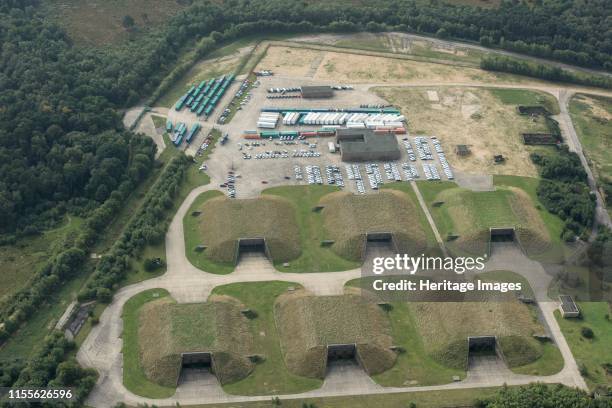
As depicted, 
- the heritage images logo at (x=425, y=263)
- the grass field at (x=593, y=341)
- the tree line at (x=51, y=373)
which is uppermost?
the tree line at (x=51, y=373)

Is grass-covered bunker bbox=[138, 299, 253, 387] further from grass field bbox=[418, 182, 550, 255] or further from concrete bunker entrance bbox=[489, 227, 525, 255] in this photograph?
concrete bunker entrance bbox=[489, 227, 525, 255]

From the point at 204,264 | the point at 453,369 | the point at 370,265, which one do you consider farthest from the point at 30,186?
the point at 453,369

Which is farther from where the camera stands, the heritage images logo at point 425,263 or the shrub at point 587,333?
the heritage images logo at point 425,263

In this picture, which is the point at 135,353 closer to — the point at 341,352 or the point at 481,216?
the point at 341,352

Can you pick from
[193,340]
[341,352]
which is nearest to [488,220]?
[341,352]

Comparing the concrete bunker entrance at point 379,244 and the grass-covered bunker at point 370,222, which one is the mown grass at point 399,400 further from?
the concrete bunker entrance at point 379,244

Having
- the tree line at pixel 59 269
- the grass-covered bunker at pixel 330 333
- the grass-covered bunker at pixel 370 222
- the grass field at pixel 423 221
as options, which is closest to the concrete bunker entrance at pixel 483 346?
the grass-covered bunker at pixel 330 333
